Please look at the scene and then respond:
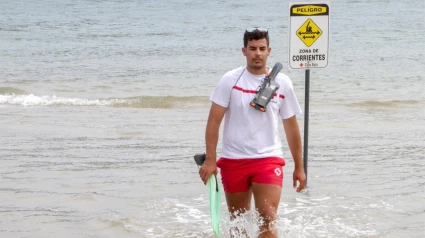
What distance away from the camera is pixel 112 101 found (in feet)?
56.3

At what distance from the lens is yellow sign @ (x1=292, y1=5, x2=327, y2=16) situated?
333 inches

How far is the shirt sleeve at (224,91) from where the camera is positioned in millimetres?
5895

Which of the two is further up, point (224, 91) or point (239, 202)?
point (224, 91)

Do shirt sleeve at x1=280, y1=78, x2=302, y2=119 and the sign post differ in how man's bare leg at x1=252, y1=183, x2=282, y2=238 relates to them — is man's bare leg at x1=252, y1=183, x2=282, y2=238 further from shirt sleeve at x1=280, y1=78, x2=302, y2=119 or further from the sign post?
the sign post

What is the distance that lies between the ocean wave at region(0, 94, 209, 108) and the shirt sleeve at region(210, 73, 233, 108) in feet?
34.9

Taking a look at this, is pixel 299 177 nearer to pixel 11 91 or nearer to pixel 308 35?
pixel 308 35

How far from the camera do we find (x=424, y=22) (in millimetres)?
34750

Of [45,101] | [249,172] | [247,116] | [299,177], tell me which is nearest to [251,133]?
[247,116]

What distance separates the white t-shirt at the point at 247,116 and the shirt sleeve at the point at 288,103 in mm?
14

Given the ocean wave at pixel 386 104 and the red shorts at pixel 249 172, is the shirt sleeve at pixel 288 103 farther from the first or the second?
the ocean wave at pixel 386 104

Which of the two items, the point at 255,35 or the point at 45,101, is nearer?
the point at 255,35

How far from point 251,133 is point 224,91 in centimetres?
36

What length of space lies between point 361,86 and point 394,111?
3.76 m

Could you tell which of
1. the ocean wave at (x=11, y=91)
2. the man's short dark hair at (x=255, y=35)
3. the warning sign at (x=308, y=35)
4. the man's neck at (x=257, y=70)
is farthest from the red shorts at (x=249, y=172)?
the ocean wave at (x=11, y=91)
